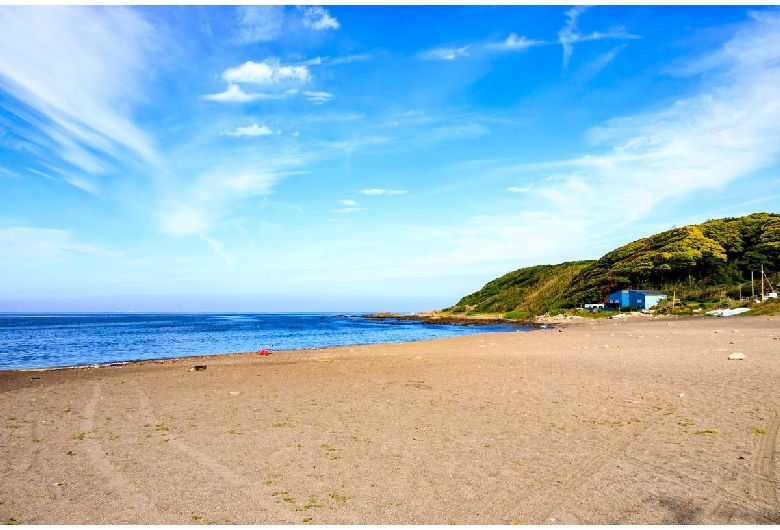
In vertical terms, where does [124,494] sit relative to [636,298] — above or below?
→ below

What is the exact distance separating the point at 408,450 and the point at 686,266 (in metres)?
Answer: 82.3

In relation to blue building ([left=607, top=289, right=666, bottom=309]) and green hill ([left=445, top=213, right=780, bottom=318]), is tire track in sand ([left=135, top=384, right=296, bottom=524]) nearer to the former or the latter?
blue building ([left=607, top=289, right=666, bottom=309])

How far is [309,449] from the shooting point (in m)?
8.20

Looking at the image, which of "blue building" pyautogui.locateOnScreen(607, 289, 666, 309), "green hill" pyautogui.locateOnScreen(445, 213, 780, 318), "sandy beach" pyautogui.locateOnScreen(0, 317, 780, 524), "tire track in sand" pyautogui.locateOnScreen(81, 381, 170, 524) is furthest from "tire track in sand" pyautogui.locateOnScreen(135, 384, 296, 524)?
"green hill" pyautogui.locateOnScreen(445, 213, 780, 318)

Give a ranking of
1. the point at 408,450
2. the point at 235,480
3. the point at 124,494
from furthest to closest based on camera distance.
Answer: the point at 408,450 < the point at 235,480 < the point at 124,494

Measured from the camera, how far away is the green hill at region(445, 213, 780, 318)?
6994 cm

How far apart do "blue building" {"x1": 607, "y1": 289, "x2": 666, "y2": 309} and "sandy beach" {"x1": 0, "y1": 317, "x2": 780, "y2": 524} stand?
53.9 m

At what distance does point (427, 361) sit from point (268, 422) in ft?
40.0

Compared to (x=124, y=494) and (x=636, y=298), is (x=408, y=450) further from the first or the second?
(x=636, y=298)

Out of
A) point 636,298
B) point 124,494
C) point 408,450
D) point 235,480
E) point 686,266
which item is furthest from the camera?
point 686,266

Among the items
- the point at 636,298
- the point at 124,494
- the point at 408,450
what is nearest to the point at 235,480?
the point at 124,494

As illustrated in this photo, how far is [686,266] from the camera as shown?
7519 centimetres

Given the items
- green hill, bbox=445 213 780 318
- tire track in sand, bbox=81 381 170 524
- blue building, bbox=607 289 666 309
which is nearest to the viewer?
tire track in sand, bbox=81 381 170 524

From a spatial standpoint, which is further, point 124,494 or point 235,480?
point 235,480
